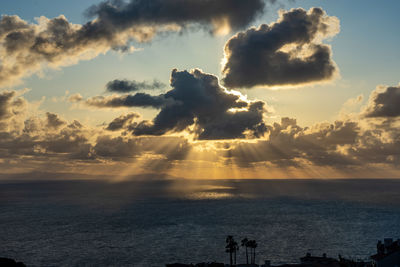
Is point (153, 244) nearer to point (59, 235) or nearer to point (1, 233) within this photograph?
point (59, 235)

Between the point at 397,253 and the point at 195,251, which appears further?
the point at 195,251

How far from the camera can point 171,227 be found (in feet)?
542

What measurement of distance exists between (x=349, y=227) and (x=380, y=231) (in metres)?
15.1

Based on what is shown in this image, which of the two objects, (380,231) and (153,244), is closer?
(153,244)

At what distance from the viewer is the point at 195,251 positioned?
11869 cm

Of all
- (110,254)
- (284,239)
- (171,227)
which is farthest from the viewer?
(171,227)

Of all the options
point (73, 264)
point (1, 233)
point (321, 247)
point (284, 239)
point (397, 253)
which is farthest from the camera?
point (1, 233)

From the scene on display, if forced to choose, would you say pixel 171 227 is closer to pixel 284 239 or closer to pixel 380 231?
pixel 284 239

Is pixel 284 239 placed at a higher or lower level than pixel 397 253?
lower

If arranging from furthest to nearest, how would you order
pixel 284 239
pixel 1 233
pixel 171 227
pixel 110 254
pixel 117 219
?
pixel 117 219
pixel 171 227
pixel 1 233
pixel 284 239
pixel 110 254

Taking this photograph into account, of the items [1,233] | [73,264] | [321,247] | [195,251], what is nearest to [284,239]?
[321,247]

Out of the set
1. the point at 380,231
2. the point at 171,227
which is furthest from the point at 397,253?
the point at 171,227

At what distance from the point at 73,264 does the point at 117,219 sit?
8994cm

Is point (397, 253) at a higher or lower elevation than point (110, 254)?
higher
